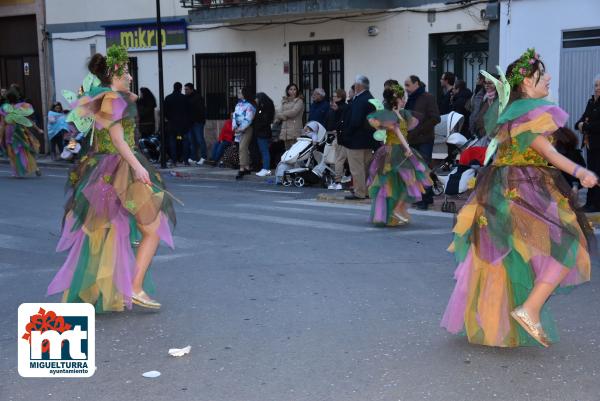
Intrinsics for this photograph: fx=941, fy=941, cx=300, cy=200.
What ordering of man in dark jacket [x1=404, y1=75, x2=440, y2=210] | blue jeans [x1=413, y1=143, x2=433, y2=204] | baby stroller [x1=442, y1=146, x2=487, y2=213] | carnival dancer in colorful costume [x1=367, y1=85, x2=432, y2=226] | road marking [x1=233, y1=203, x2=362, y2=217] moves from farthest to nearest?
blue jeans [x1=413, y1=143, x2=433, y2=204]
man in dark jacket [x1=404, y1=75, x2=440, y2=210]
road marking [x1=233, y1=203, x2=362, y2=217]
baby stroller [x1=442, y1=146, x2=487, y2=213]
carnival dancer in colorful costume [x1=367, y1=85, x2=432, y2=226]

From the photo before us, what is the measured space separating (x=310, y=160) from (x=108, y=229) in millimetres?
10534

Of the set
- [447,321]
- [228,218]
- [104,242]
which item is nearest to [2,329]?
[104,242]

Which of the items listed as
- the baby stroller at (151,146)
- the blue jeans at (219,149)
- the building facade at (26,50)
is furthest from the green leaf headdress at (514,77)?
the building facade at (26,50)

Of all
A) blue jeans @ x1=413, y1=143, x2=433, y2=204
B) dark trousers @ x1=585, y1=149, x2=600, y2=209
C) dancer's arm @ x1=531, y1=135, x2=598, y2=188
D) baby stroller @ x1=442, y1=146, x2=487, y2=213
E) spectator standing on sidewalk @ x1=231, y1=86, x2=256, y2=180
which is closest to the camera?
dancer's arm @ x1=531, y1=135, x2=598, y2=188

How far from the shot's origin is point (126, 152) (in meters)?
6.47

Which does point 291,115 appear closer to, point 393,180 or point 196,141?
point 196,141

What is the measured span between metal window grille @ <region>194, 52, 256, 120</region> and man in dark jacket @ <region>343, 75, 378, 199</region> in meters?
9.06

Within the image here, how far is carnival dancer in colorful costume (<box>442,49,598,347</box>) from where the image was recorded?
18.0ft

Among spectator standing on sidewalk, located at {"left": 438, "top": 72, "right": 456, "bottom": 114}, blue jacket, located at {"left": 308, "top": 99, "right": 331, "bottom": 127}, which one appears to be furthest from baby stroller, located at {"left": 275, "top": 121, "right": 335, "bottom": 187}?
spectator standing on sidewalk, located at {"left": 438, "top": 72, "right": 456, "bottom": 114}

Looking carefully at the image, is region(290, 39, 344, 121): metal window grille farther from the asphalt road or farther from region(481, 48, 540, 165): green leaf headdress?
region(481, 48, 540, 165): green leaf headdress

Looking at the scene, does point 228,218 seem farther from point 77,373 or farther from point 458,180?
point 77,373

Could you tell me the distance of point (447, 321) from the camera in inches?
228

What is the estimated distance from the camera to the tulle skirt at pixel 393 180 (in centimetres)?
1090

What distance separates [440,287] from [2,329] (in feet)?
11.1
